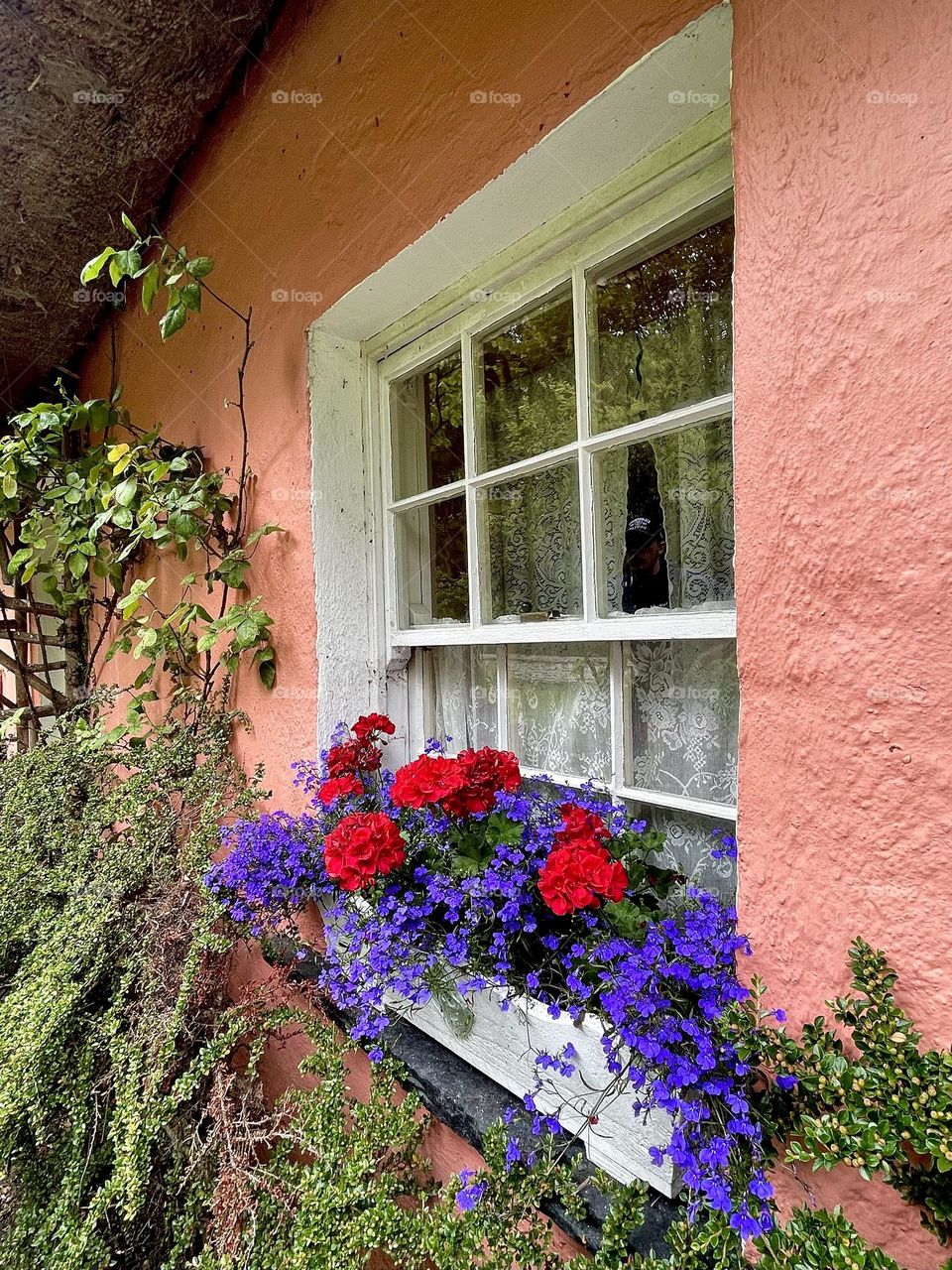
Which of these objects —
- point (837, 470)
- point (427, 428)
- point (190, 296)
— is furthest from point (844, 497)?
point (190, 296)

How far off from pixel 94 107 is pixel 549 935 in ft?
9.17

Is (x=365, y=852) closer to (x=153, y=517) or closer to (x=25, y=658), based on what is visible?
(x=153, y=517)

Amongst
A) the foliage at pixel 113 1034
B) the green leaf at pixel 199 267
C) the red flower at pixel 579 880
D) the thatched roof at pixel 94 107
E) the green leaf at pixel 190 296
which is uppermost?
the thatched roof at pixel 94 107

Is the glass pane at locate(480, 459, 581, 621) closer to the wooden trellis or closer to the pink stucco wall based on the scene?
the pink stucco wall

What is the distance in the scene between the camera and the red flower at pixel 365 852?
1.24 metres

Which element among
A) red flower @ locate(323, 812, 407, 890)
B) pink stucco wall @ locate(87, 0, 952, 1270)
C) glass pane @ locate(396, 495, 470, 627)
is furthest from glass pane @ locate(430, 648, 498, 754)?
pink stucco wall @ locate(87, 0, 952, 1270)

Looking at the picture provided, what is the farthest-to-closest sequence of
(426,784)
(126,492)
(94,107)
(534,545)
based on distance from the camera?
(126,492)
(94,107)
(534,545)
(426,784)

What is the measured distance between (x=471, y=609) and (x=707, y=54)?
3.85 ft

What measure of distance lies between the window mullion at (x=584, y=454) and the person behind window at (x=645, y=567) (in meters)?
0.07

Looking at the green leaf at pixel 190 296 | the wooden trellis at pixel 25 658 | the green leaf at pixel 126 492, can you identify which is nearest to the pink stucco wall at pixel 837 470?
the green leaf at pixel 190 296

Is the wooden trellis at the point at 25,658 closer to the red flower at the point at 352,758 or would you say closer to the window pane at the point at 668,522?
the red flower at the point at 352,758

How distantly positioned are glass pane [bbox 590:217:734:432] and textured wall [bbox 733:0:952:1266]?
32 centimetres

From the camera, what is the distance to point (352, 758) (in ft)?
5.44

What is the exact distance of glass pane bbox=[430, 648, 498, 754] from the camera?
1.72 metres
